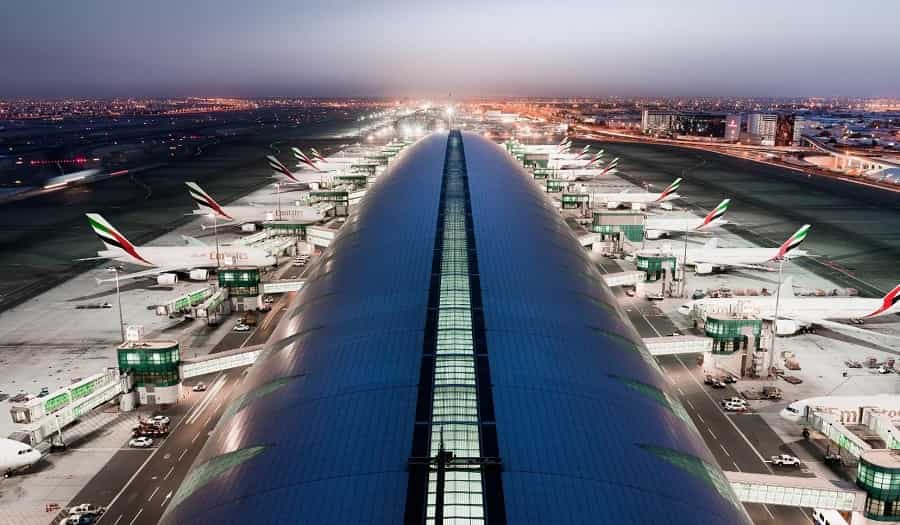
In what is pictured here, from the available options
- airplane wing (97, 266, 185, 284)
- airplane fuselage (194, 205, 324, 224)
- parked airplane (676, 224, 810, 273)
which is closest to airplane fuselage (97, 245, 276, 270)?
airplane wing (97, 266, 185, 284)

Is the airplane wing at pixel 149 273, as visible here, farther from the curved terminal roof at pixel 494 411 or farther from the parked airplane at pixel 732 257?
the parked airplane at pixel 732 257

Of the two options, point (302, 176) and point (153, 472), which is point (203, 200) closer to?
point (302, 176)

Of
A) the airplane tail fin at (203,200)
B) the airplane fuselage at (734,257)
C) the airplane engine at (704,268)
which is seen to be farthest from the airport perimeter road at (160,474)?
the airplane engine at (704,268)

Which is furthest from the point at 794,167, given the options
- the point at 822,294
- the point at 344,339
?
the point at 344,339

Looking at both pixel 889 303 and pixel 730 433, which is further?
pixel 889 303

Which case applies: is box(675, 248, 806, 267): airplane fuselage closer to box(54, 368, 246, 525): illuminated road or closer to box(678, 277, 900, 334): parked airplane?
box(678, 277, 900, 334): parked airplane

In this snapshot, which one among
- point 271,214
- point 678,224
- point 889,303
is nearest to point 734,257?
point 678,224
